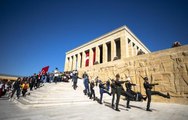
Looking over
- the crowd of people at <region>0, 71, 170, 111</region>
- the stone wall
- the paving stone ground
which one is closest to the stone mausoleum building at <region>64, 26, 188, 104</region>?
the stone wall

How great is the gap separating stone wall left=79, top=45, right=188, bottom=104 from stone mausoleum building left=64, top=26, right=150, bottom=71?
578 cm

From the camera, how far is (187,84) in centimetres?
821

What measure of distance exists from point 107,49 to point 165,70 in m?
15.9

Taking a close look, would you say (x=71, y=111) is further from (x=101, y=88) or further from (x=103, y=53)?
(x=103, y=53)

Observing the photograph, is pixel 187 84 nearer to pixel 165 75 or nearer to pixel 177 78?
pixel 177 78

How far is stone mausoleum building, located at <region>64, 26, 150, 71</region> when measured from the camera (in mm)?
19797

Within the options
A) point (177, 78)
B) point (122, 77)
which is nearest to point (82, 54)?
point (122, 77)

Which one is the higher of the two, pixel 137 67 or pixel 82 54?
pixel 82 54

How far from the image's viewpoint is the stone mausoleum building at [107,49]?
779 inches

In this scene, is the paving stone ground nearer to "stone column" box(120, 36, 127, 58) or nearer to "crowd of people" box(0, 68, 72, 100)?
"crowd of people" box(0, 68, 72, 100)

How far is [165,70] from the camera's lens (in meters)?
9.62

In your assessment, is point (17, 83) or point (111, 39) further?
point (111, 39)

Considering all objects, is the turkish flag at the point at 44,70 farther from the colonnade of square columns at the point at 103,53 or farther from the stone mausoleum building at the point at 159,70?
the colonnade of square columns at the point at 103,53

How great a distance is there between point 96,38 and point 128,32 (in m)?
7.10
